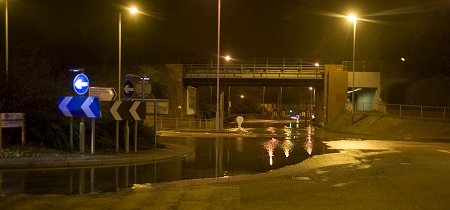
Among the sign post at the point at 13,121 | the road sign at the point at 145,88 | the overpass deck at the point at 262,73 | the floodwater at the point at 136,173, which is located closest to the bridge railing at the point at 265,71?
the overpass deck at the point at 262,73

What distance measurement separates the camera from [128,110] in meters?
18.5

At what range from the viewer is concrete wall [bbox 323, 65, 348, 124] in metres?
53.8

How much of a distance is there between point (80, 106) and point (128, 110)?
6.27ft

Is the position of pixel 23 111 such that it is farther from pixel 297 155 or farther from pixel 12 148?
pixel 297 155

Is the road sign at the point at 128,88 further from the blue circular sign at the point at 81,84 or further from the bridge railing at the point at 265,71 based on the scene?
the bridge railing at the point at 265,71

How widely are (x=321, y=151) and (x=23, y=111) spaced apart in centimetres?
1192

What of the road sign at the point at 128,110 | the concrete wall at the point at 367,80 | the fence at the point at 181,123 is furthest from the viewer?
the concrete wall at the point at 367,80

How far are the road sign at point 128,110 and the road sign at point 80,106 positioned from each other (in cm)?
91

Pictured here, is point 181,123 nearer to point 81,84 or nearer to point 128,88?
point 128,88

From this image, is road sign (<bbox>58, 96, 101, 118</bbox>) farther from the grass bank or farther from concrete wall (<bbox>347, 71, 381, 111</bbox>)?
concrete wall (<bbox>347, 71, 381, 111</bbox>)

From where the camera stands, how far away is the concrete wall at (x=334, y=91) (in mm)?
53750

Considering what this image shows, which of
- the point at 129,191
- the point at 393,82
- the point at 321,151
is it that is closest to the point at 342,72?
the point at 393,82

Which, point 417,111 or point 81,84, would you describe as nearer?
point 81,84

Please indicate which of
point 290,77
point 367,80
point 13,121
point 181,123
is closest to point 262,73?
point 290,77
